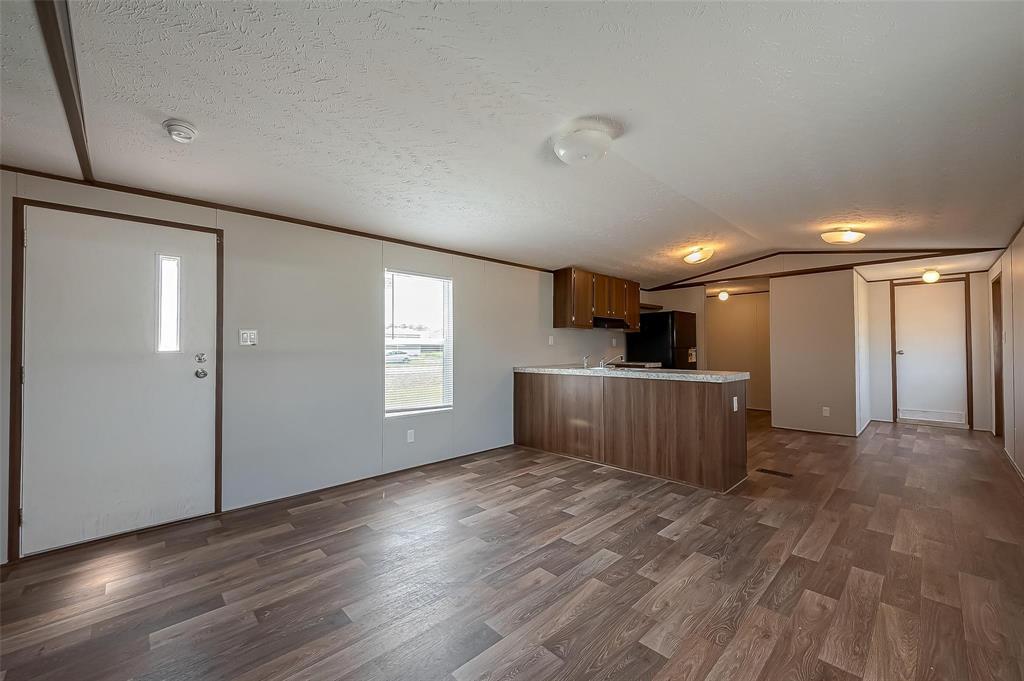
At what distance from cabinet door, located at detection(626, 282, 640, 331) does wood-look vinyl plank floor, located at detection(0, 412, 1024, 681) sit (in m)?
3.35

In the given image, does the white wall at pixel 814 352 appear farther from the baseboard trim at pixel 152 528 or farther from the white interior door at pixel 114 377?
the white interior door at pixel 114 377

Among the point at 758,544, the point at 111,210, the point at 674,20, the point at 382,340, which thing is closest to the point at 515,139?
the point at 674,20

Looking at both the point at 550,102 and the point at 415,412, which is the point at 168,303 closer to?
the point at 415,412

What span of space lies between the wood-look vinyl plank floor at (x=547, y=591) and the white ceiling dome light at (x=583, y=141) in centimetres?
232

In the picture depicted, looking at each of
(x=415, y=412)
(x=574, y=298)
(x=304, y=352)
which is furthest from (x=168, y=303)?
(x=574, y=298)

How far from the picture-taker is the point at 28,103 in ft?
5.91

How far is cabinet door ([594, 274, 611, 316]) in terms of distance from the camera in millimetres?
5684

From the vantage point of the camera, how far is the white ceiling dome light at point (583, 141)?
7.18ft

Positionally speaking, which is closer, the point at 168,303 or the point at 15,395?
the point at 15,395

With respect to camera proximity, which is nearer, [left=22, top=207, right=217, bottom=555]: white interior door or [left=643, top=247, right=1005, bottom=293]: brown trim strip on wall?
[left=22, top=207, right=217, bottom=555]: white interior door

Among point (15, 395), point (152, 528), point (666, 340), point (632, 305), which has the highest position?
point (632, 305)

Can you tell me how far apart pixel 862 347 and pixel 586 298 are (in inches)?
161

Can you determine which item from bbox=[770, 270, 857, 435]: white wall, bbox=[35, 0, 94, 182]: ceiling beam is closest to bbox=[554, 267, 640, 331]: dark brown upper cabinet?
bbox=[770, 270, 857, 435]: white wall

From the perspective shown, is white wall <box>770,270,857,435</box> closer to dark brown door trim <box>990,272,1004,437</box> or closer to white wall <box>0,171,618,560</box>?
dark brown door trim <box>990,272,1004,437</box>
